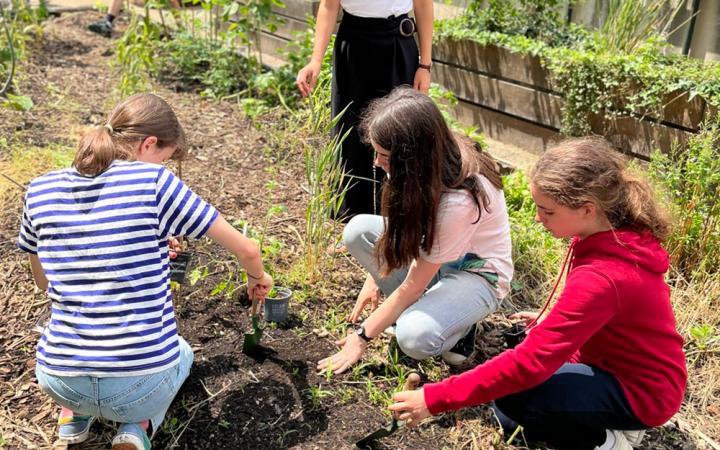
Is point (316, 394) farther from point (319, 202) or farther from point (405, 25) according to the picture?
point (405, 25)

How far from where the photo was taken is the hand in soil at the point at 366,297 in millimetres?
2781

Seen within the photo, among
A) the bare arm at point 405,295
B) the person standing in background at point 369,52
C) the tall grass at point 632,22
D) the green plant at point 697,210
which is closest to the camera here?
the bare arm at point 405,295

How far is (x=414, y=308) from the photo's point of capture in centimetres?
254

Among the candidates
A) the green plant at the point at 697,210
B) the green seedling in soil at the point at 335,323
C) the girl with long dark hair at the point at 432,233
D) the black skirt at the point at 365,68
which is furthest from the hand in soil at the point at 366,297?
the green plant at the point at 697,210

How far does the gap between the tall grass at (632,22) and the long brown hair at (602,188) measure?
236 cm

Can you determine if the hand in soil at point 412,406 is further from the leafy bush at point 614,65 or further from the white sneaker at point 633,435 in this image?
the leafy bush at point 614,65

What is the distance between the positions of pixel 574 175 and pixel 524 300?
1267mm

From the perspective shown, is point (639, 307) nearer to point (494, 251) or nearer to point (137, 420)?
point (494, 251)

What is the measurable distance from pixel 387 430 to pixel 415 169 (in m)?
0.84

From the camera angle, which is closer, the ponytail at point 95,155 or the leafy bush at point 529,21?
the ponytail at point 95,155

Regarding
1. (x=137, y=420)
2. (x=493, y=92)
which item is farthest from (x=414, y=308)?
(x=493, y=92)

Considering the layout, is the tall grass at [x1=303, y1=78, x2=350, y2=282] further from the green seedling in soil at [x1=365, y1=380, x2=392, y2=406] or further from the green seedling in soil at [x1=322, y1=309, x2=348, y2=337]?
the green seedling in soil at [x1=365, y1=380, x2=392, y2=406]

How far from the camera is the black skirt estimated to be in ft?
10.5

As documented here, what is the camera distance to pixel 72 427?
2.19 m
